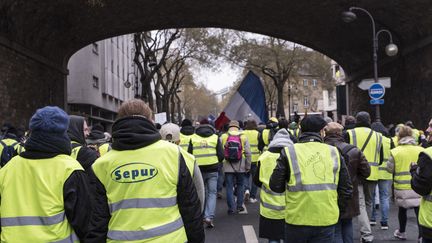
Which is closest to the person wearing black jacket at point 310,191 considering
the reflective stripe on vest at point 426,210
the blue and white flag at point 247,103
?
the reflective stripe on vest at point 426,210

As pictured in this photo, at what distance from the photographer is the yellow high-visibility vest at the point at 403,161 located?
7.03m

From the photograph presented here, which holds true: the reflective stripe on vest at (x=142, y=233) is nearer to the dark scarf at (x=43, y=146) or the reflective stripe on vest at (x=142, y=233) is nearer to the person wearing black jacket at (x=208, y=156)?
the dark scarf at (x=43, y=146)

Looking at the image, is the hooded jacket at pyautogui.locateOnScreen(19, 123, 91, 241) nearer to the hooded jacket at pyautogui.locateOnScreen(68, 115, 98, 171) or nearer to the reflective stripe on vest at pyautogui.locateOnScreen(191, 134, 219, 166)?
the hooded jacket at pyautogui.locateOnScreen(68, 115, 98, 171)

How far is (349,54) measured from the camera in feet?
84.3

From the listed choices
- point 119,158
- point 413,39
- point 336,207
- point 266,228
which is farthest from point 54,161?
point 413,39

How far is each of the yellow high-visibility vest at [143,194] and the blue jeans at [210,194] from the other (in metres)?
5.51

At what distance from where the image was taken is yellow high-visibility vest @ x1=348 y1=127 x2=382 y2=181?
7.49 m

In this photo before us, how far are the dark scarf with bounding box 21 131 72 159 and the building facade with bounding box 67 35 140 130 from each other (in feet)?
77.9

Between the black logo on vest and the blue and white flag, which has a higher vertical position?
the blue and white flag

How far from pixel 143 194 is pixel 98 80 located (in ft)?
95.6

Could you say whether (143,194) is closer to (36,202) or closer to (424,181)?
(36,202)

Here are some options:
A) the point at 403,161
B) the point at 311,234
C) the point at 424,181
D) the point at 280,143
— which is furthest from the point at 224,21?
the point at 311,234

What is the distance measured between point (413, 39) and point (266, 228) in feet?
52.8

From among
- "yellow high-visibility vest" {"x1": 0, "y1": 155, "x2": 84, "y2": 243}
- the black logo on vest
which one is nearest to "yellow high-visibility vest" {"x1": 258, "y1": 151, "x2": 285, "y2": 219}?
the black logo on vest
